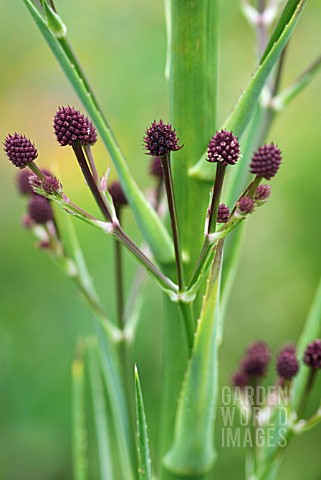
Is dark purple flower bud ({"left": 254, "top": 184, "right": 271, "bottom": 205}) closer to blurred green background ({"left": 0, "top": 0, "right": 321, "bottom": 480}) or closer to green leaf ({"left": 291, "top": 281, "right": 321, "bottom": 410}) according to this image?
green leaf ({"left": 291, "top": 281, "right": 321, "bottom": 410})

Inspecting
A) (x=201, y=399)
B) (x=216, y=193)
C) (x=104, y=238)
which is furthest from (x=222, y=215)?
(x=104, y=238)

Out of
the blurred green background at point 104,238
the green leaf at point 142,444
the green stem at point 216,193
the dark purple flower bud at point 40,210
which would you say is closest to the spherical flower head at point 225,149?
the green stem at point 216,193

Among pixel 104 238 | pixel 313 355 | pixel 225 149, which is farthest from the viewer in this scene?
pixel 104 238

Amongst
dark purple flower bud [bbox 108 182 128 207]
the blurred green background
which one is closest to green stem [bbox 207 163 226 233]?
dark purple flower bud [bbox 108 182 128 207]

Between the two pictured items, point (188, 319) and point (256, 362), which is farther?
point (256, 362)

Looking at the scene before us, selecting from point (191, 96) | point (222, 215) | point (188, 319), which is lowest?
point (188, 319)

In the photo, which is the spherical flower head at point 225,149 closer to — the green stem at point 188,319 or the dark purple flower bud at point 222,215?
the dark purple flower bud at point 222,215

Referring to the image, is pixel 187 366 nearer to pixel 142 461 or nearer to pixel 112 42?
pixel 142 461

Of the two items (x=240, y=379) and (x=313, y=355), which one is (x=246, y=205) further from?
(x=240, y=379)
